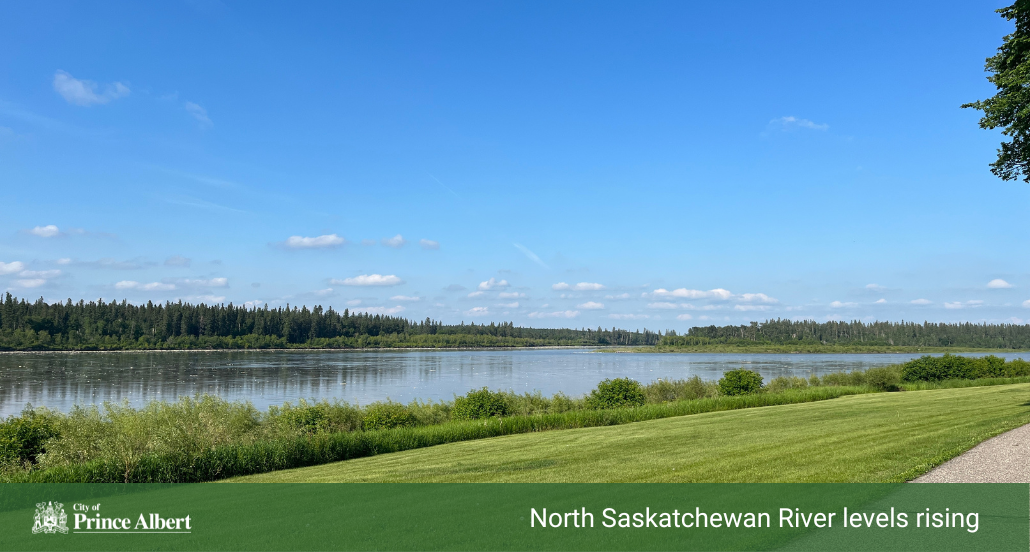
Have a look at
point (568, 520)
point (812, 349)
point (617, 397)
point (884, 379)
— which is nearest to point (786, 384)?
point (884, 379)

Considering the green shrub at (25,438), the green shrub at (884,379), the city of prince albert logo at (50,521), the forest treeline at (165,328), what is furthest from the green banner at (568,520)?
the forest treeline at (165,328)

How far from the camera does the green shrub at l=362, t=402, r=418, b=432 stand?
24.8 m

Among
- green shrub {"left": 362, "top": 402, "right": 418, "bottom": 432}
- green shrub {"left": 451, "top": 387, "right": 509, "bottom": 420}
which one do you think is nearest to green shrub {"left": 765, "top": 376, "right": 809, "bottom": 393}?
green shrub {"left": 451, "top": 387, "right": 509, "bottom": 420}

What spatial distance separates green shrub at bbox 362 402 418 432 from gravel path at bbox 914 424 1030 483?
19.6m

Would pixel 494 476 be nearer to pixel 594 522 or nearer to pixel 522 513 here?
pixel 522 513

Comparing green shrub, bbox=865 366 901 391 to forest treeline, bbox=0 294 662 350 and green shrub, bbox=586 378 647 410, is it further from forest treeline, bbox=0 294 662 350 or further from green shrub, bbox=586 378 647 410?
forest treeline, bbox=0 294 662 350

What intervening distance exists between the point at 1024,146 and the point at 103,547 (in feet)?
69.3

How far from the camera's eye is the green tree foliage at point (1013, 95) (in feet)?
46.4

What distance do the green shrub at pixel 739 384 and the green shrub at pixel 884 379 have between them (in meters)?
8.31

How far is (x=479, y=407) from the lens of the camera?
2770 centimetres

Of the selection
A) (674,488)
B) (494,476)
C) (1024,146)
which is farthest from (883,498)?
(1024,146)

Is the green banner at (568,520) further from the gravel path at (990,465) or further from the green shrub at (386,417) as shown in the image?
the green shrub at (386,417)

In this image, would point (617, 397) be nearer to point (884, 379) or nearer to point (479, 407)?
point (479, 407)

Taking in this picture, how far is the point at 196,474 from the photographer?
15492 millimetres
